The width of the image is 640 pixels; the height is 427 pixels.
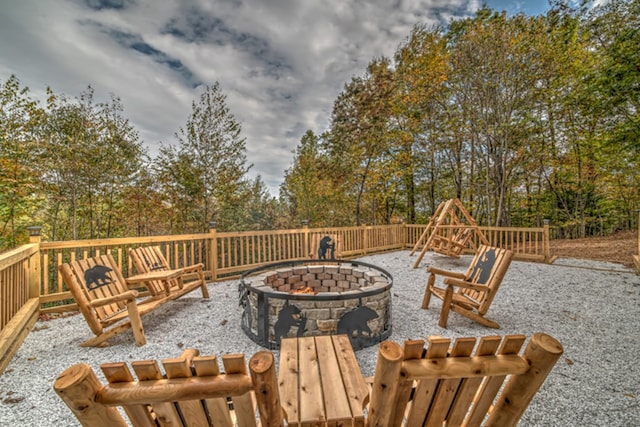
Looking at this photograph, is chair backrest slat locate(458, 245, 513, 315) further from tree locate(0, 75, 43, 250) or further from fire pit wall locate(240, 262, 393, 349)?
tree locate(0, 75, 43, 250)

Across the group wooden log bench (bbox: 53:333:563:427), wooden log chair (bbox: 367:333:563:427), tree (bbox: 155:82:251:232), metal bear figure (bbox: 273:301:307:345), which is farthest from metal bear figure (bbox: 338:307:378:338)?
tree (bbox: 155:82:251:232)

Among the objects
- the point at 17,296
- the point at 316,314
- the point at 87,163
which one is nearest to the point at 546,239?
the point at 316,314

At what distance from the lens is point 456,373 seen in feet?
2.84

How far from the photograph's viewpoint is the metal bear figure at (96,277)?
9.24 ft

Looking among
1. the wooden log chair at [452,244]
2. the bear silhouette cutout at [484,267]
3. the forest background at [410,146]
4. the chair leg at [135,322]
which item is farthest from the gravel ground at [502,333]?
the forest background at [410,146]

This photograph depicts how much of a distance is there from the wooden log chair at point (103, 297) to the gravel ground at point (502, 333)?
0.21 metres

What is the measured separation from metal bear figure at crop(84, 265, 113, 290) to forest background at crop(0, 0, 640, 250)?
5407 mm

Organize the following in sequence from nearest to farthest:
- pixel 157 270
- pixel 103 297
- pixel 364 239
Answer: pixel 103 297
pixel 157 270
pixel 364 239

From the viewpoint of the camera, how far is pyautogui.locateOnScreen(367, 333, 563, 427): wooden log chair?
2.77 ft

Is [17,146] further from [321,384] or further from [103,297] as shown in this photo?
[321,384]

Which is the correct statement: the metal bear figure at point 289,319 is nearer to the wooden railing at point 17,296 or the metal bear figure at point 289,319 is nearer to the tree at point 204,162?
the wooden railing at point 17,296

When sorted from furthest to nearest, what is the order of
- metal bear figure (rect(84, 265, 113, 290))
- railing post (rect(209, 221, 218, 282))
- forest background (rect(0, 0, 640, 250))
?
forest background (rect(0, 0, 640, 250)), railing post (rect(209, 221, 218, 282)), metal bear figure (rect(84, 265, 113, 290))

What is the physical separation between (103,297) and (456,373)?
352cm

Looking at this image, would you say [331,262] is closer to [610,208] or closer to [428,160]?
[428,160]
